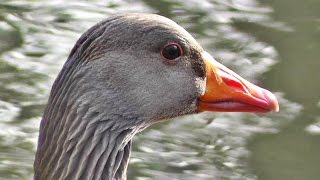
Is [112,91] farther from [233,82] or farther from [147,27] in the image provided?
[233,82]

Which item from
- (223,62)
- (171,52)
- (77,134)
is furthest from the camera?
(223,62)

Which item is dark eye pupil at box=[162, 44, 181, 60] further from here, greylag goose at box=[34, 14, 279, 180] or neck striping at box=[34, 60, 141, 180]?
neck striping at box=[34, 60, 141, 180]

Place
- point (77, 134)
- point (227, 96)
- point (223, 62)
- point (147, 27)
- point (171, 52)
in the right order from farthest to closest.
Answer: point (223, 62)
point (227, 96)
point (171, 52)
point (147, 27)
point (77, 134)

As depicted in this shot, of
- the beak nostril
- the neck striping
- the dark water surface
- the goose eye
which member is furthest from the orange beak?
the dark water surface

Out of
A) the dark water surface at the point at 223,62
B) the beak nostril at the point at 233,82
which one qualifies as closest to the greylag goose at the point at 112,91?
the beak nostril at the point at 233,82

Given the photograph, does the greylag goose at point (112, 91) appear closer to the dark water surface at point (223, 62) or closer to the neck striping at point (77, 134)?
the neck striping at point (77, 134)

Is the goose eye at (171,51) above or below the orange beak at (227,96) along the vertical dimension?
above

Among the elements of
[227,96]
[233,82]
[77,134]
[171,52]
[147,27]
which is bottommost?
[77,134]

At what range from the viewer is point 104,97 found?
8.01m

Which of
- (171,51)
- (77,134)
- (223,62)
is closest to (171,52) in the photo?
(171,51)

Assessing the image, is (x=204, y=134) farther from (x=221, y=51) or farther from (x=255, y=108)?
(x=255, y=108)

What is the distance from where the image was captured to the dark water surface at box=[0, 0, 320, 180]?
37.5 feet

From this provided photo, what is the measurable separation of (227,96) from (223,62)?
179 inches

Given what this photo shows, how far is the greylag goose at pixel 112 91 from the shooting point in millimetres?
7949
